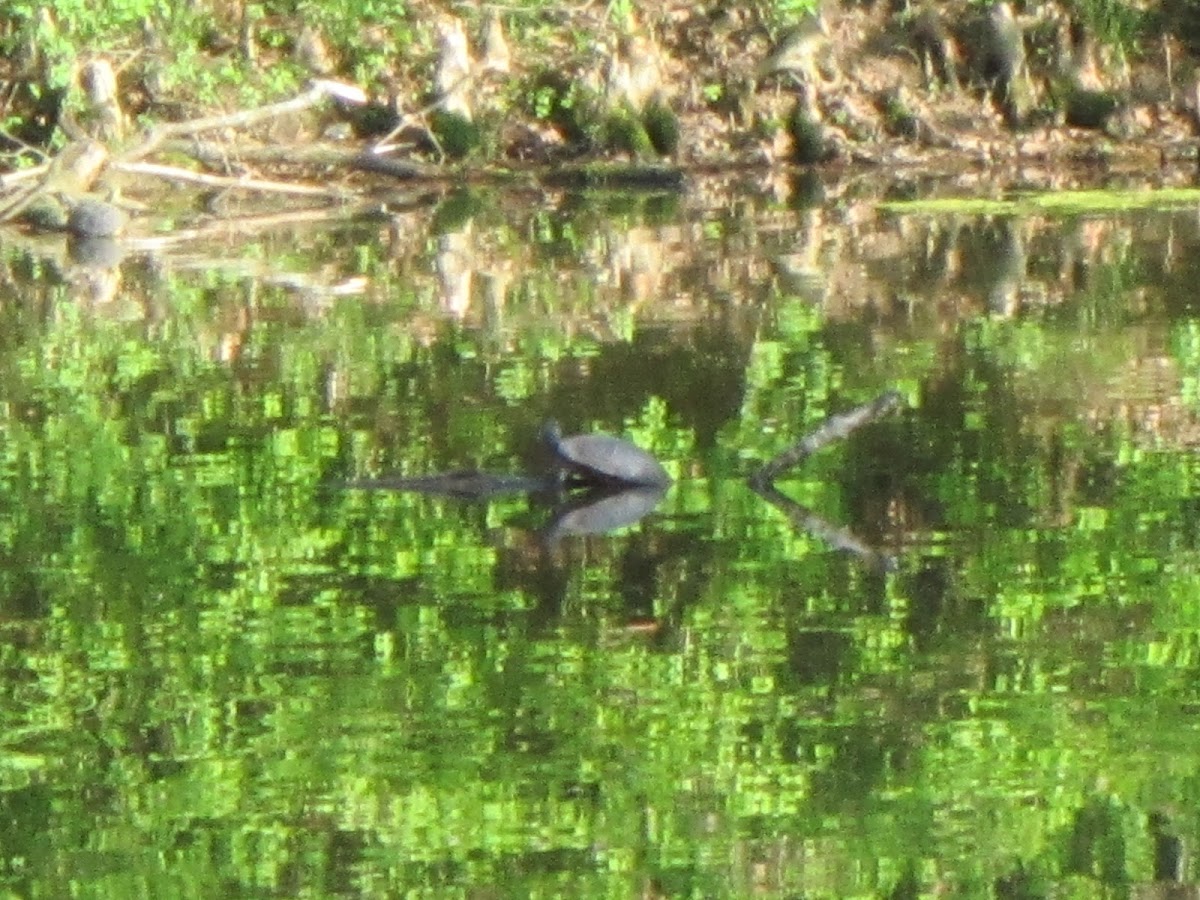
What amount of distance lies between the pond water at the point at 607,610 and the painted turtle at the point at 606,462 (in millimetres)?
120

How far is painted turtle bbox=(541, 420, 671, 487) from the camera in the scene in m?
8.40

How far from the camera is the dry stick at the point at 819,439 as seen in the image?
8539 mm

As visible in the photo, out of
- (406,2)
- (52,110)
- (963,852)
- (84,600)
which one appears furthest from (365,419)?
(406,2)

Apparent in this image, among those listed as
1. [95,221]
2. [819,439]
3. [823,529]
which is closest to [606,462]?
[819,439]

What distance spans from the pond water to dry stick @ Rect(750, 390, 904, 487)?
8 centimetres

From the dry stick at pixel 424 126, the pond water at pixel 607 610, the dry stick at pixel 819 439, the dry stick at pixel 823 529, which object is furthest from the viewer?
the dry stick at pixel 424 126

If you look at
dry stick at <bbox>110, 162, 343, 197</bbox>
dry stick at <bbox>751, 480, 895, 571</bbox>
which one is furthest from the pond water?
dry stick at <bbox>110, 162, 343, 197</bbox>

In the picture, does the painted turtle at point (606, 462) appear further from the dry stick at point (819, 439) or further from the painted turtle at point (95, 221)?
the painted turtle at point (95, 221)

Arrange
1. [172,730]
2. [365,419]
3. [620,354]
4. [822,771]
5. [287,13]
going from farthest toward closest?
[287,13], [620,354], [365,419], [172,730], [822,771]

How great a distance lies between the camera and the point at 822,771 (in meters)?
5.37

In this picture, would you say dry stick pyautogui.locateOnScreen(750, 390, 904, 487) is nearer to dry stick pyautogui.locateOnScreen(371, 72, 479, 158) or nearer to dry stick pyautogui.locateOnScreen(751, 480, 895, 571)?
dry stick pyautogui.locateOnScreen(751, 480, 895, 571)

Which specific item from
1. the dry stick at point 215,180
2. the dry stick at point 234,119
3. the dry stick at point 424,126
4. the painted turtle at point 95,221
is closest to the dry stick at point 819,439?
the painted turtle at point 95,221

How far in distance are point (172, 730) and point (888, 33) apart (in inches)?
835

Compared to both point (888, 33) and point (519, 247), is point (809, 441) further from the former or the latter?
point (888, 33)
